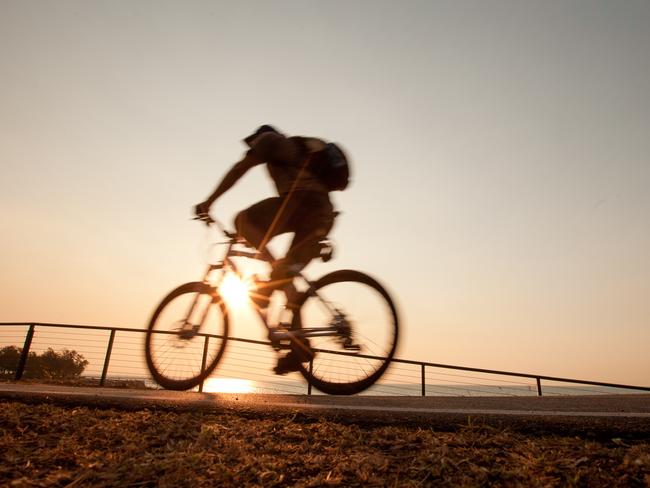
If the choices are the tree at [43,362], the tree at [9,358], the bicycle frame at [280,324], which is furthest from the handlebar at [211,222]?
the tree at [9,358]

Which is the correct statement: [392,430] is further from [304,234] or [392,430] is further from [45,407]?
[45,407]

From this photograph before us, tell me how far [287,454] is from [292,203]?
2.03 metres

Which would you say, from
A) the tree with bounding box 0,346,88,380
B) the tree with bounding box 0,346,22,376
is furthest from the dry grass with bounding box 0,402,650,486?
the tree with bounding box 0,346,22,376

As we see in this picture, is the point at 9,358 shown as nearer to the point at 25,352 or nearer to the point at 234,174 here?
the point at 25,352

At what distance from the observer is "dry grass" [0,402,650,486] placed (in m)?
1.78

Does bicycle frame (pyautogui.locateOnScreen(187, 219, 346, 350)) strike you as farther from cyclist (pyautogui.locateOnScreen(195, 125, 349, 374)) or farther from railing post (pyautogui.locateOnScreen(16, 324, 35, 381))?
railing post (pyautogui.locateOnScreen(16, 324, 35, 381))

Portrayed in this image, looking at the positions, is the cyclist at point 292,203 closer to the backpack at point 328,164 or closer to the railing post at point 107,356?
the backpack at point 328,164

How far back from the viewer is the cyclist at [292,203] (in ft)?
11.4

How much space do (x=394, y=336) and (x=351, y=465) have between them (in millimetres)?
1788

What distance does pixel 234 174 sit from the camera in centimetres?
394

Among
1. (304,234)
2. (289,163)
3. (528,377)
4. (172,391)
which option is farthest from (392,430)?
(528,377)

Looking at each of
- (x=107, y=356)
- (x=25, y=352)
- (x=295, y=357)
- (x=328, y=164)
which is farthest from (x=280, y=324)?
(x=25, y=352)

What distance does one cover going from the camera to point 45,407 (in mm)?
2895

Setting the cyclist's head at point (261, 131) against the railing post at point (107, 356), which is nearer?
the cyclist's head at point (261, 131)
